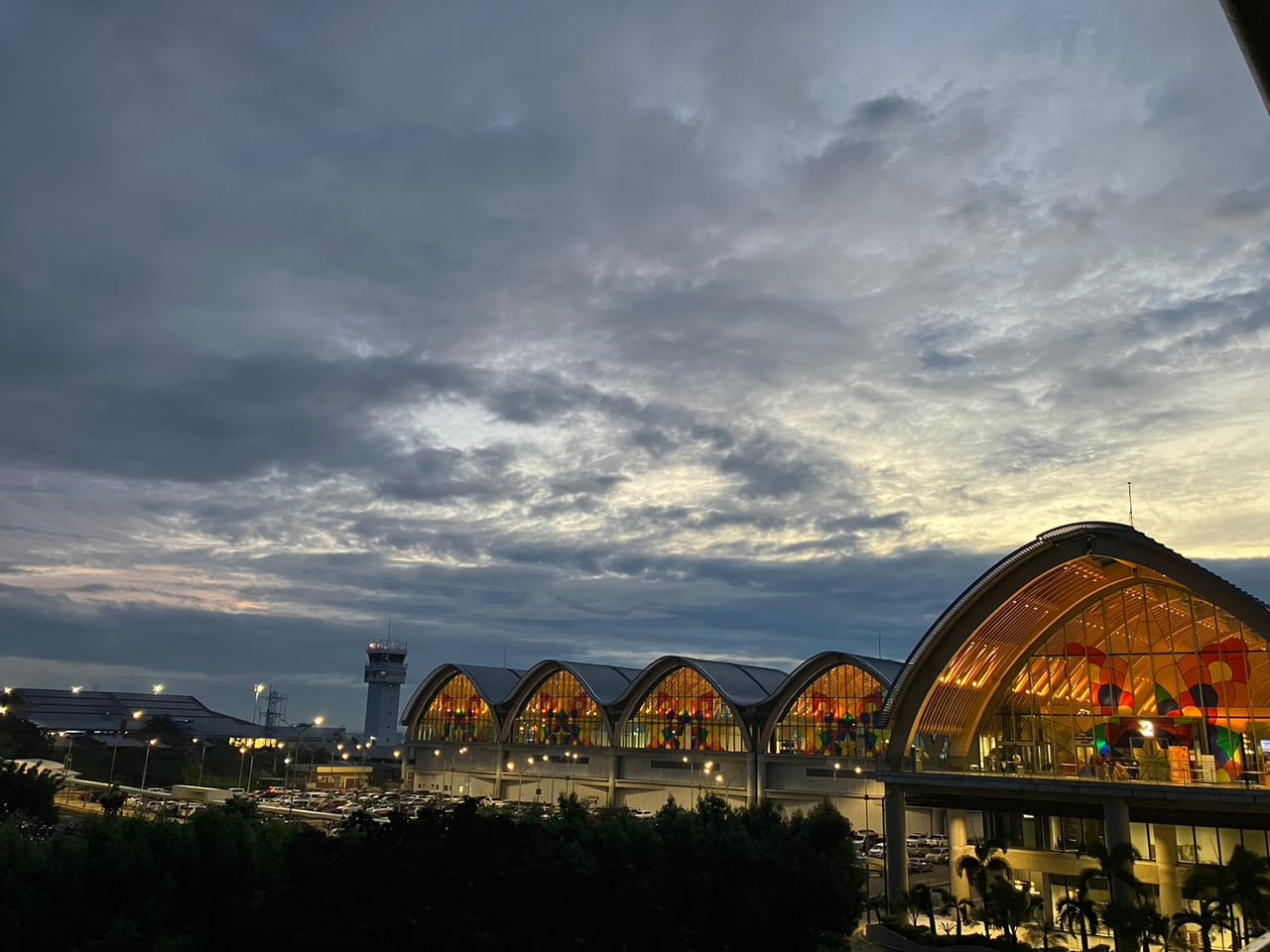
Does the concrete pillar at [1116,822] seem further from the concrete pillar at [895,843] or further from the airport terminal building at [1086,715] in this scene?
the concrete pillar at [895,843]

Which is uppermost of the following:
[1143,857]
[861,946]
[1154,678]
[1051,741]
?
[1154,678]

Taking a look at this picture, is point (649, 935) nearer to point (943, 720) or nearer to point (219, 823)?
point (219, 823)

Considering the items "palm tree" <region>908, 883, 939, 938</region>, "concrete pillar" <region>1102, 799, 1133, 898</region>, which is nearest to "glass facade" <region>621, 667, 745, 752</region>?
"palm tree" <region>908, 883, 939, 938</region>

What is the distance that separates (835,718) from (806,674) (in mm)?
3853

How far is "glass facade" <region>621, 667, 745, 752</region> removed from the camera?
77062 mm

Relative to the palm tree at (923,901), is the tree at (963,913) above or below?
below

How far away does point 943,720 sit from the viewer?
41.8 m

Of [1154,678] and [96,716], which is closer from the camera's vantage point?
[1154,678]

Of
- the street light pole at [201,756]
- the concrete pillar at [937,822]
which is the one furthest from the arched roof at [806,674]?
the street light pole at [201,756]

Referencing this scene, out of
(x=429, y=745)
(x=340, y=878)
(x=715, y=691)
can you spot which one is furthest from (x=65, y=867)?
(x=429, y=745)

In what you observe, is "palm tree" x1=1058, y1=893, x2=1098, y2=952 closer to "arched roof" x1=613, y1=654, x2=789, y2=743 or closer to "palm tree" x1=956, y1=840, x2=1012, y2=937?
"palm tree" x1=956, y1=840, x2=1012, y2=937

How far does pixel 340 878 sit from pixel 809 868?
44.5 ft

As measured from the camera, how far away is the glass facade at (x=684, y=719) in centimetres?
7706

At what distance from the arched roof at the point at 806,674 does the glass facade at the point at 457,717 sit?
100.0 feet
